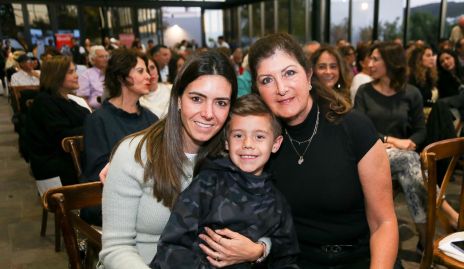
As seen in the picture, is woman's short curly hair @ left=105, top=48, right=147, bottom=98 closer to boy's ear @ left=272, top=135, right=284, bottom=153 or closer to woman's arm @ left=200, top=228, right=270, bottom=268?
→ boy's ear @ left=272, top=135, right=284, bottom=153

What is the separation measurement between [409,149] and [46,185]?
8.85ft

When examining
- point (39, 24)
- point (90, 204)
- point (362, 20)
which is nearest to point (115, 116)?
point (90, 204)

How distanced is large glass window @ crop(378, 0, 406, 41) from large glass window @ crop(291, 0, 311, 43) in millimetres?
2947

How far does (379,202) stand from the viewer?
1464 millimetres

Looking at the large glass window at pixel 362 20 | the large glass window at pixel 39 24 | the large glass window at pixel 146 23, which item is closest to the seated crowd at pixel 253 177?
the large glass window at pixel 362 20

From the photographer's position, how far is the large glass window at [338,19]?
398 inches

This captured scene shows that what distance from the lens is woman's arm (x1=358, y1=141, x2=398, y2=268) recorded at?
144 centimetres

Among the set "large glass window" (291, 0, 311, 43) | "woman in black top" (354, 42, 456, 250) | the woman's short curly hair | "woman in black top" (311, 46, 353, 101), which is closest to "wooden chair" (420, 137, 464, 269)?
"woman in black top" (354, 42, 456, 250)

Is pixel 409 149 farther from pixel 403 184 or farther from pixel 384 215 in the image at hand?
pixel 384 215

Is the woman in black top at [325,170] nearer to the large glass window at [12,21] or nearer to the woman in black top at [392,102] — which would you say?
the woman in black top at [392,102]

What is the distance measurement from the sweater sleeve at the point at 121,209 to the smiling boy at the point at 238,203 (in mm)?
129

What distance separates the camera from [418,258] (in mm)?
2750

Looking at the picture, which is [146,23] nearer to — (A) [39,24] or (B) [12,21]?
(A) [39,24]

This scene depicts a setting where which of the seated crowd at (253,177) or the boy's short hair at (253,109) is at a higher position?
the boy's short hair at (253,109)
